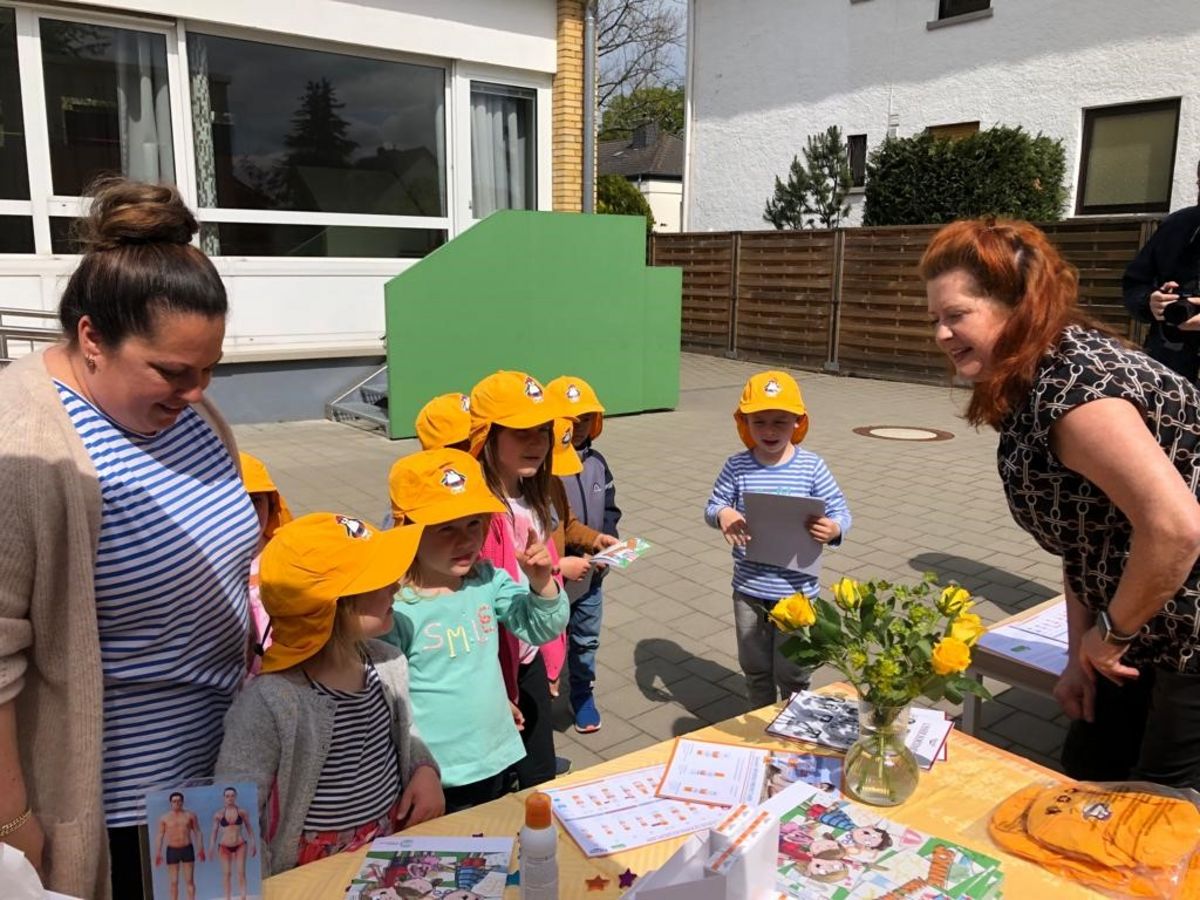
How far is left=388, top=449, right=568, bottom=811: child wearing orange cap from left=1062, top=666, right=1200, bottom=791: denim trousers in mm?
1410

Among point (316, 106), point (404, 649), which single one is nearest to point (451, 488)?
point (404, 649)

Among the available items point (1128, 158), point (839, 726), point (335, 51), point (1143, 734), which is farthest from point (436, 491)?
point (1128, 158)

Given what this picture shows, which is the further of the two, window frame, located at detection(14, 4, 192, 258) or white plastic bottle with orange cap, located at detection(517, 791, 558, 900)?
window frame, located at detection(14, 4, 192, 258)

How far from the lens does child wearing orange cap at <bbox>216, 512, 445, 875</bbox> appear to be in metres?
1.75

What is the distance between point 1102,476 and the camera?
1808 mm

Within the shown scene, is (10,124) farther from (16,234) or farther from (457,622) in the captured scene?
(457,622)

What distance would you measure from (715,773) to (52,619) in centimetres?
136

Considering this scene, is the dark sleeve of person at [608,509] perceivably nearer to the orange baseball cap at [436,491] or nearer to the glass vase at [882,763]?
the orange baseball cap at [436,491]

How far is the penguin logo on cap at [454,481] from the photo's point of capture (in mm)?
2213

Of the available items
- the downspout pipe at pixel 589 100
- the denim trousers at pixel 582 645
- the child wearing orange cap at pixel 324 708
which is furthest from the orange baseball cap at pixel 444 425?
the downspout pipe at pixel 589 100

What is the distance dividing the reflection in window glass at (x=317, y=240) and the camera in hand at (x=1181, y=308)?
8.20 m

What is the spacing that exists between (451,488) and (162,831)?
1.00m

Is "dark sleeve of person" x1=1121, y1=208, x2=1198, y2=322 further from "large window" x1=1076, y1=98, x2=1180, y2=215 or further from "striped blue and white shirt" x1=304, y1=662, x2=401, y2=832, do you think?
"large window" x1=1076, y1=98, x2=1180, y2=215

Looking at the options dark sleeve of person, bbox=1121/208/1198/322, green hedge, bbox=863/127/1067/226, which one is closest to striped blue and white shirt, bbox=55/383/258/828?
dark sleeve of person, bbox=1121/208/1198/322
